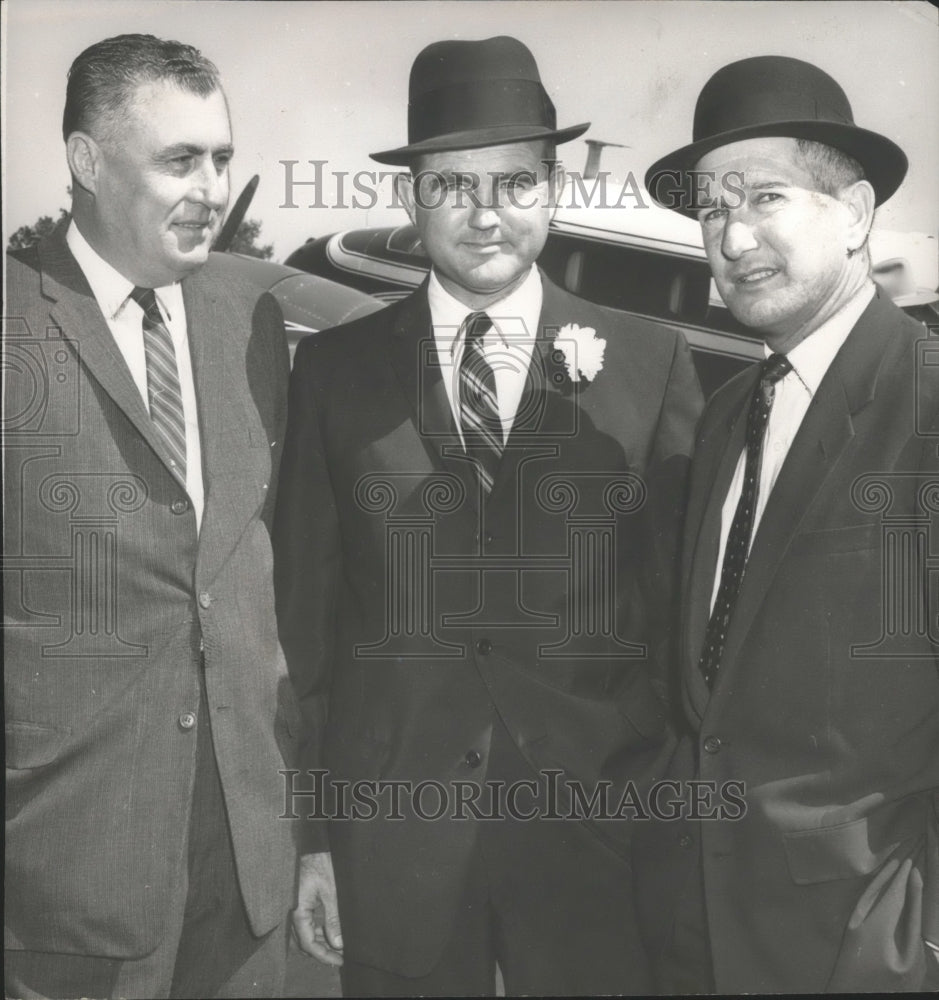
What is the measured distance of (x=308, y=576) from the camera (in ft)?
9.18

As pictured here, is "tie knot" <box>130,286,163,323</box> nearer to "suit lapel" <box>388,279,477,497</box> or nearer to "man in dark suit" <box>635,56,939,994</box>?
"suit lapel" <box>388,279,477,497</box>

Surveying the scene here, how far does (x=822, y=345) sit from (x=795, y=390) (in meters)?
0.12

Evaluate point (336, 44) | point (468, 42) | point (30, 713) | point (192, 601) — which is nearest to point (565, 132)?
point (468, 42)

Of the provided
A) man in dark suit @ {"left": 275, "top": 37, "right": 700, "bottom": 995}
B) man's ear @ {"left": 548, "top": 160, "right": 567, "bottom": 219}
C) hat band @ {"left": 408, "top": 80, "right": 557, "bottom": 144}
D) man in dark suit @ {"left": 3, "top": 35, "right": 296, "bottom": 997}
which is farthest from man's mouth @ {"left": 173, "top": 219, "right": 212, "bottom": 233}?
man's ear @ {"left": 548, "top": 160, "right": 567, "bottom": 219}

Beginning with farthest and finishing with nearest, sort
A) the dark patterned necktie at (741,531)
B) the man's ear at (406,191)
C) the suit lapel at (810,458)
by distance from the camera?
the man's ear at (406,191), the dark patterned necktie at (741,531), the suit lapel at (810,458)

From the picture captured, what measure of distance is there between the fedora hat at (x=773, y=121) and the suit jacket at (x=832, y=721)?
39 centimetres

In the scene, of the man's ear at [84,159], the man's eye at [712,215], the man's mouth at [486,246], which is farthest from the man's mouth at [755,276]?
the man's ear at [84,159]

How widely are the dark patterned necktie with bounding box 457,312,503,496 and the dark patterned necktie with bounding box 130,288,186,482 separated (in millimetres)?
696

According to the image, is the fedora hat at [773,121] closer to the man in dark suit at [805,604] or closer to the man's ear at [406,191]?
the man in dark suit at [805,604]

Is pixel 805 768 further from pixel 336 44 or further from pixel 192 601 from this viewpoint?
pixel 336 44

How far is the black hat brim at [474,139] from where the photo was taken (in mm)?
2756

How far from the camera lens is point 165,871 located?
2.73 m

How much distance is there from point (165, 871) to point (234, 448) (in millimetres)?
1037

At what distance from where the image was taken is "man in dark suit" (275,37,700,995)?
2760 mm
